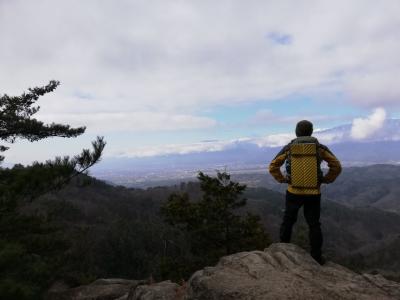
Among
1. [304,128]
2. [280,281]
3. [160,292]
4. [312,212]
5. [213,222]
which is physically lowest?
[160,292]

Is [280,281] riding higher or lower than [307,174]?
lower

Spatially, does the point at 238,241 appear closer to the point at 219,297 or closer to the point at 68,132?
the point at 68,132

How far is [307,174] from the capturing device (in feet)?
32.1

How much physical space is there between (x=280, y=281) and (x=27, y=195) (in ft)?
32.4

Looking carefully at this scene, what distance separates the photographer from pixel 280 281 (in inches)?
315

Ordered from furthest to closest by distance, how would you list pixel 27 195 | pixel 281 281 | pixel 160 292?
pixel 27 195 → pixel 160 292 → pixel 281 281

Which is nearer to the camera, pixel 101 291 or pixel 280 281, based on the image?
pixel 280 281

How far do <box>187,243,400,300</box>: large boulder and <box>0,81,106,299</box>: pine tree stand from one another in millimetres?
7040

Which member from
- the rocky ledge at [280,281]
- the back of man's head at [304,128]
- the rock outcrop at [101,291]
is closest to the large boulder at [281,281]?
the rocky ledge at [280,281]

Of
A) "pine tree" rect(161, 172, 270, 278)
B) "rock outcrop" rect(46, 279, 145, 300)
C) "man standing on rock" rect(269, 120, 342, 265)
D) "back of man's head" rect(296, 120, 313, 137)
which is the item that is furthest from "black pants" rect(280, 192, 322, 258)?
"pine tree" rect(161, 172, 270, 278)

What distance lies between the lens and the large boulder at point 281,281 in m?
7.64

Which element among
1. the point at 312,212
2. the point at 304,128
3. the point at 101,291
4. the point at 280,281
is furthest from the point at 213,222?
the point at 280,281

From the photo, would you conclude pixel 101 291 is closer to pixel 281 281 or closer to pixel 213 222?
pixel 213 222

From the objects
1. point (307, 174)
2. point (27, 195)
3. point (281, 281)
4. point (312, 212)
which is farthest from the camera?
point (27, 195)
